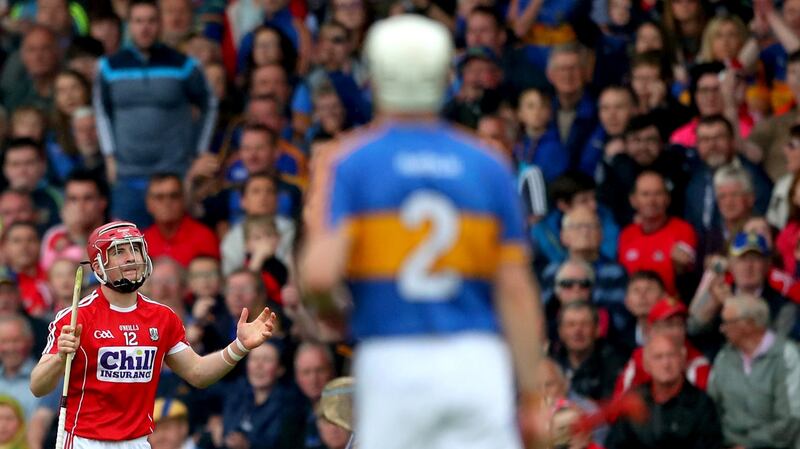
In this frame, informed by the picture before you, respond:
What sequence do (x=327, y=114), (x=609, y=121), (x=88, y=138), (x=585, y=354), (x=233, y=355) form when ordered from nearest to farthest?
(x=233, y=355) → (x=585, y=354) → (x=609, y=121) → (x=327, y=114) → (x=88, y=138)

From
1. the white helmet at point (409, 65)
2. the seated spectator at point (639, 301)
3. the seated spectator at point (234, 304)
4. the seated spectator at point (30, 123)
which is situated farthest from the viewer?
the seated spectator at point (30, 123)

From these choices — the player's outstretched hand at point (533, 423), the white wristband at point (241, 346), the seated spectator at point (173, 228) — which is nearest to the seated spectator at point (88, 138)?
the seated spectator at point (173, 228)

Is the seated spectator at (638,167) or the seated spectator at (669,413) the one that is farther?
the seated spectator at (638,167)

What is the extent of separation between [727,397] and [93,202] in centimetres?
527

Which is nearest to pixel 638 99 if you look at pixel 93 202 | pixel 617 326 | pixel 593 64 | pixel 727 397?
pixel 593 64

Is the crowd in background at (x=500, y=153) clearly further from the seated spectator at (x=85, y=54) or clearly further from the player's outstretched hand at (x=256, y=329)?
the player's outstretched hand at (x=256, y=329)

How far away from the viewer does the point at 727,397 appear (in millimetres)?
11898

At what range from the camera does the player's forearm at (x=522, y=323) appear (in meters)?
5.64

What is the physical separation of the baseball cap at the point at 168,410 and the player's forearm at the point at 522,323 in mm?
6772

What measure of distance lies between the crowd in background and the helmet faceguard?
321cm

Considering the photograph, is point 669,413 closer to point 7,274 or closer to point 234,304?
point 234,304

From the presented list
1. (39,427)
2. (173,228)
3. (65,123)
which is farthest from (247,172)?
(39,427)

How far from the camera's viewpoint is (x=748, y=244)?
481 inches

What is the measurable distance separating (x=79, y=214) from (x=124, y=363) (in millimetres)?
6222
